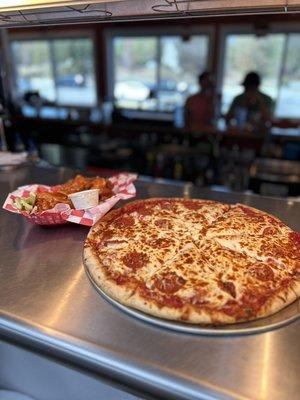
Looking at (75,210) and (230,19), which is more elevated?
(230,19)

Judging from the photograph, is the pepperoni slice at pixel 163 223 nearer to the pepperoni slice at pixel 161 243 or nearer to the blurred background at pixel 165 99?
the pepperoni slice at pixel 161 243

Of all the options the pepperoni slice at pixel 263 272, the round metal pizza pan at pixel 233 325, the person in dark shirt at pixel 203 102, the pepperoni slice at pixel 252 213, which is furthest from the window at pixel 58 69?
the round metal pizza pan at pixel 233 325

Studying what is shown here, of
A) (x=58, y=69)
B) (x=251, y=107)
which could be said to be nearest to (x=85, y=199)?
(x=251, y=107)

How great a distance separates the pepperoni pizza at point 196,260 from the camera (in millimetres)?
880

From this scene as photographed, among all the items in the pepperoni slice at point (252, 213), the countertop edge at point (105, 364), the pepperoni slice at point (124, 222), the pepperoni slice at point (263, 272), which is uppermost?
the pepperoni slice at point (252, 213)

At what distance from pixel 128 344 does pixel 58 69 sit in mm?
8260

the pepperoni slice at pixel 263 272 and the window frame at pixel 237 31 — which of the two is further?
the window frame at pixel 237 31

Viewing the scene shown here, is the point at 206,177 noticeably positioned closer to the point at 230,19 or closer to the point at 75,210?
the point at 75,210

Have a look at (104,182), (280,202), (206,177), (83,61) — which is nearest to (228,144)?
(206,177)

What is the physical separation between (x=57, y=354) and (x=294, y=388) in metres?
0.57

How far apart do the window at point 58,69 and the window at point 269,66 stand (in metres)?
2.94

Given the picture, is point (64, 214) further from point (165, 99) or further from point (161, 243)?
point (165, 99)

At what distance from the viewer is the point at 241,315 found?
0.85m

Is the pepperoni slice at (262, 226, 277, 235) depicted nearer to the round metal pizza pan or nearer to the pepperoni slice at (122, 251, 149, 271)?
the round metal pizza pan
